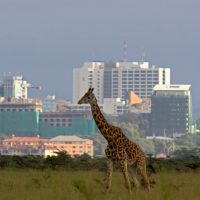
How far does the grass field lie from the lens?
21.8 metres

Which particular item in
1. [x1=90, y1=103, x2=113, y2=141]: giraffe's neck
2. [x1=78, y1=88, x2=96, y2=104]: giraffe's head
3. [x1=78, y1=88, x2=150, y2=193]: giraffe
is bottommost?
[x1=78, y1=88, x2=150, y2=193]: giraffe

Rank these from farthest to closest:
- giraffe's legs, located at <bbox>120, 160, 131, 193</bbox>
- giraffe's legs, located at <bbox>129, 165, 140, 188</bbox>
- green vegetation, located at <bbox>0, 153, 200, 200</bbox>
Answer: giraffe's legs, located at <bbox>129, 165, 140, 188</bbox>, giraffe's legs, located at <bbox>120, 160, 131, 193</bbox>, green vegetation, located at <bbox>0, 153, 200, 200</bbox>

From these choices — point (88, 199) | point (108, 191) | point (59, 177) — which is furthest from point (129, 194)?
point (59, 177)

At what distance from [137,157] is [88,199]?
3791 millimetres

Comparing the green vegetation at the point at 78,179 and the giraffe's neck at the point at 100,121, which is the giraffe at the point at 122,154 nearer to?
the giraffe's neck at the point at 100,121

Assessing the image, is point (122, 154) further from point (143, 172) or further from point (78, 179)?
point (78, 179)

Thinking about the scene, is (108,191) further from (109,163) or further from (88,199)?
(88,199)

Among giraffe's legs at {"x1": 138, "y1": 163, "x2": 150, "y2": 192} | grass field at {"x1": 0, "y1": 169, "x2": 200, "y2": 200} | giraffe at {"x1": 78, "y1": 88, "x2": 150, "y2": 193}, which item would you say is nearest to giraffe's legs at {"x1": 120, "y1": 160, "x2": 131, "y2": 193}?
giraffe at {"x1": 78, "y1": 88, "x2": 150, "y2": 193}

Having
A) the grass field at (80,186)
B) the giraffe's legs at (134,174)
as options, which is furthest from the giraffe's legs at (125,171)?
the giraffe's legs at (134,174)

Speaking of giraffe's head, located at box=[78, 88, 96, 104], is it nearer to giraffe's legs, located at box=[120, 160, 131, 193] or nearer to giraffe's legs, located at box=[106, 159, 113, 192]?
giraffe's legs, located at box=[106, 159, 113, 192]

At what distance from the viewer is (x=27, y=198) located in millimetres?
21672

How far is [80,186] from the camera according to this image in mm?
20062

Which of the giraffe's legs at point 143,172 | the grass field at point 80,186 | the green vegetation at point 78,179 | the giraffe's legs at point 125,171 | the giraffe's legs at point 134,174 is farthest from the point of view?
the giraffe's legs at point 134,174

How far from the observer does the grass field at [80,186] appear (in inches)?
857
